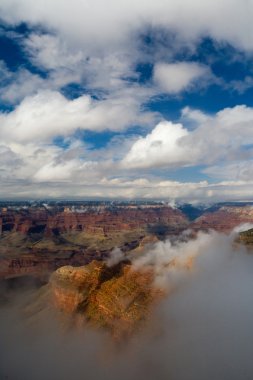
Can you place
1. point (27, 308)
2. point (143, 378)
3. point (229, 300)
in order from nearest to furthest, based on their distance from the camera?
point (143, 378)
point (27, 308)
point (229, 300)

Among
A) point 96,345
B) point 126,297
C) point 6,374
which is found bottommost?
point 6,374

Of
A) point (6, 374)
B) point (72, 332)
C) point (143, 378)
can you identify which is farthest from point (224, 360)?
point (6, 374)

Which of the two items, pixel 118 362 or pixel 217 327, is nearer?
pixel 118 362

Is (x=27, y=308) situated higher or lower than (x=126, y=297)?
lower

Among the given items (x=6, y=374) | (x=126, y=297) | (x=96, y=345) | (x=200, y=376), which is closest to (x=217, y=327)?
(x=200, y=376)

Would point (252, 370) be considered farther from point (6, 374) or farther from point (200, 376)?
point (6, 374)

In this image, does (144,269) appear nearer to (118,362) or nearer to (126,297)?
(126,297)

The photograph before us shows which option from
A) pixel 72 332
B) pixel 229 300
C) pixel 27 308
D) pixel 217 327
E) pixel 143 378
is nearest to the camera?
pixel 143 378
